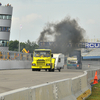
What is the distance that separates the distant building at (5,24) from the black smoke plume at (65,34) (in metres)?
10.2

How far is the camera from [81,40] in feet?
242

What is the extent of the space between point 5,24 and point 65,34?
1655cm

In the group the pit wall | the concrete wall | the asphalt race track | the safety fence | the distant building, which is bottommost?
the asphalt race track

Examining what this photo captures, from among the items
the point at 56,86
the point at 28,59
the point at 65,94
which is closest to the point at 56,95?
the point at 56,86

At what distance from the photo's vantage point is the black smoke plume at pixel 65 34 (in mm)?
73500

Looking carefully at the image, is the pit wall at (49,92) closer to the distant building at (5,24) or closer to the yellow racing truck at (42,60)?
the yellow racing truck at (42,60)

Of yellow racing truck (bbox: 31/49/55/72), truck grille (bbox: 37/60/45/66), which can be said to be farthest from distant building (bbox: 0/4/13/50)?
truck grille (bbox: 37/60/45/66)

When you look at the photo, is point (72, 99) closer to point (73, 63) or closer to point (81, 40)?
point (73, 63)

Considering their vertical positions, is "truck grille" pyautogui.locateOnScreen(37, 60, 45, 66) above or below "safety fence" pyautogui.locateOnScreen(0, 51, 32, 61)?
below

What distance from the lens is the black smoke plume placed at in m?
73.5

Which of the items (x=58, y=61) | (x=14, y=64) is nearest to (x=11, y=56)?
(x=14, y=64)

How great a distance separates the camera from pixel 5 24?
237 ft

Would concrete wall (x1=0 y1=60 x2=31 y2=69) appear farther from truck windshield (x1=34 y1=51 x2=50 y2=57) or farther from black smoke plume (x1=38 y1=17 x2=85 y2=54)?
black smoke plume (x1=38 y1=17 x2=85 y2=54)

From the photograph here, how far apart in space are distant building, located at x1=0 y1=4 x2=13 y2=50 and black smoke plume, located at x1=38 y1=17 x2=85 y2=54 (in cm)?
1018
